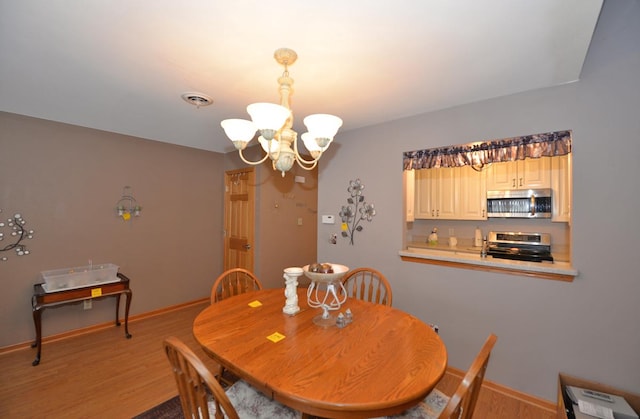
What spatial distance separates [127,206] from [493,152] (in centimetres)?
414

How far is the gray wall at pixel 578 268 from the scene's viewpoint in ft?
5.68

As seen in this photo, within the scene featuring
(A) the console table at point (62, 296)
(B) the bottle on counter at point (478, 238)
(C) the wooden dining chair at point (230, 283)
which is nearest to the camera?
(C) the wooden dining chair at point (230, 283)

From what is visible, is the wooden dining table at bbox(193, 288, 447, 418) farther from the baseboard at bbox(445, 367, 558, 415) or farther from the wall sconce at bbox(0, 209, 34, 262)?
the wall sconce at bbox(0, 209, 34, 262)

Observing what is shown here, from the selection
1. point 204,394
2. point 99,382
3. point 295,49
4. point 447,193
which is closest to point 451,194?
point 447,193

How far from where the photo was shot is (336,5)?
125cm

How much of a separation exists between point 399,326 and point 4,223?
12.5 feet

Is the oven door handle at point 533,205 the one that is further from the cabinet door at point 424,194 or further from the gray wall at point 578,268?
the gray wall at point 578,268

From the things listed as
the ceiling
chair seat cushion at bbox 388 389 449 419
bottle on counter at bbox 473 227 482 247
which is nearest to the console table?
the ceiling

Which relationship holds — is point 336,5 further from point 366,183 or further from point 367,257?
point 367,257

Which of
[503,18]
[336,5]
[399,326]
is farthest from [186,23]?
[399,326]

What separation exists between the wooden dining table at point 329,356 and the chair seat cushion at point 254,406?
24cm

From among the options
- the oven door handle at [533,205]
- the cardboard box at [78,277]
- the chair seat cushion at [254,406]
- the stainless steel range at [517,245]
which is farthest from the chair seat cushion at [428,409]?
the cardboard box at [78,277]

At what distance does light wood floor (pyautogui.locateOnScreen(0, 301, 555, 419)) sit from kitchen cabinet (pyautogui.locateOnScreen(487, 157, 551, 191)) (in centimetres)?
226

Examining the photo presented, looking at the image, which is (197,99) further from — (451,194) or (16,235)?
(451,194)
